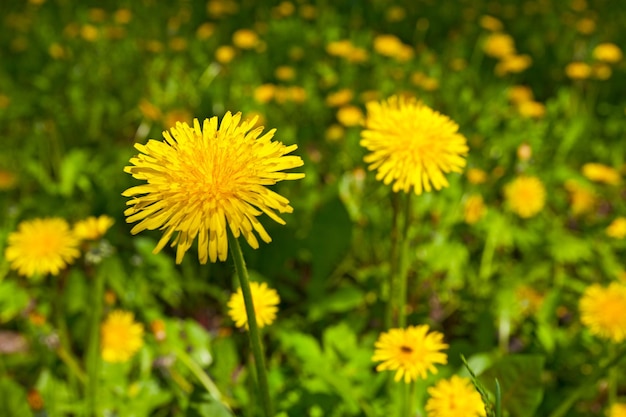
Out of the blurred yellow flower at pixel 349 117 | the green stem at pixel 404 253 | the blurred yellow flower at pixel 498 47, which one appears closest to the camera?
the green stem at pixel 404 253

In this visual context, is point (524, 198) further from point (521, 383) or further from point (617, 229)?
point (521, 383)

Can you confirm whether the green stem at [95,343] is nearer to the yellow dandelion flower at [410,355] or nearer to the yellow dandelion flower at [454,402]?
the yellow dandelion flower at [410,355]

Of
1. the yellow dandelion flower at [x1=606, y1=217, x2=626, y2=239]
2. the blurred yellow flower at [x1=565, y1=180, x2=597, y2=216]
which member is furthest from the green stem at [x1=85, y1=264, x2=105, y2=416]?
the blurred yellow flower at [x1=565, y1=180, x2=597, y2=216]

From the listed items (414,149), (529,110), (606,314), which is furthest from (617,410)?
(529,110)

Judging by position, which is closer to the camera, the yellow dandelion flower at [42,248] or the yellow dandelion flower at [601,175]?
the yellow dandelion flower at [42,248]

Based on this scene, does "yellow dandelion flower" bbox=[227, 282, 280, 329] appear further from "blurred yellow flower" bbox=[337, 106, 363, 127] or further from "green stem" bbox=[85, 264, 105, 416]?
"blurred yellow flower" bbox=[337, 106, 363, 127]

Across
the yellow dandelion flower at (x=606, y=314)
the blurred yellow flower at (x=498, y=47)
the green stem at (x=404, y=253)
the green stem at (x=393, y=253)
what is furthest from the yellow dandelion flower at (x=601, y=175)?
the green stem at (x=404, y=253)
